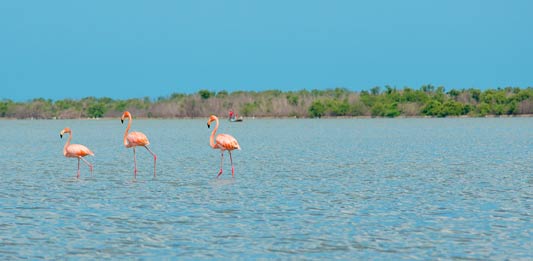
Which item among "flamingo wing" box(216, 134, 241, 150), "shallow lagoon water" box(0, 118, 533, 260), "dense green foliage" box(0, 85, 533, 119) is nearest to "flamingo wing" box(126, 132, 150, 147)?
"shallow lagoon water" box(0, 118, 533, 260)

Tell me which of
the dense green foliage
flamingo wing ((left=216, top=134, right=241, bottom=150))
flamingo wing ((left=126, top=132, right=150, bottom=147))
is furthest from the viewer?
the dense green foliage

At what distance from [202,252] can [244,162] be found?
1655 cm

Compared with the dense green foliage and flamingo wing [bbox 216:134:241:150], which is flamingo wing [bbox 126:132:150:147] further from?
the dense green foliage

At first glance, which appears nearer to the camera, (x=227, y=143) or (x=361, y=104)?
(x=227, y=143)

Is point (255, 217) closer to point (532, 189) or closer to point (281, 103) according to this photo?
point (532, 189)

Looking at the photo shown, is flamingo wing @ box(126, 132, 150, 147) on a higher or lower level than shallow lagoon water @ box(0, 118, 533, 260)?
higher

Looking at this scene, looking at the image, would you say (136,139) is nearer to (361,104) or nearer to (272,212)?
(272,212)

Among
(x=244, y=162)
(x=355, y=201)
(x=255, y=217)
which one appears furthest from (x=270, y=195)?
(x=244, y=162)

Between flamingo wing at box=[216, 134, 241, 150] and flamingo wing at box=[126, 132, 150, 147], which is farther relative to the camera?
flamingo wing at box=[126, 132, 150, 147]

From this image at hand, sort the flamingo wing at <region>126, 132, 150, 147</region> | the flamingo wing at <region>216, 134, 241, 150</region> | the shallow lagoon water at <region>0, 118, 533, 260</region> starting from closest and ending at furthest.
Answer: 1. the shallow lagoon water at <region>0, 118, 533, 260</region>
2. the flamingo wing at <region>216, 134, 241, 150</region>
3. the flamingo wing at <region>126, 132, 150, 147</region>

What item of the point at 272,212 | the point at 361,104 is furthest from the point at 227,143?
the point at 361,104

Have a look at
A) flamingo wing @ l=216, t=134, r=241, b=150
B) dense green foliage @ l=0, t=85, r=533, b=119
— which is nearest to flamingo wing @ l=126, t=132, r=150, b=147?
flamingo wing @ l=216, t=134, r=241, b=150

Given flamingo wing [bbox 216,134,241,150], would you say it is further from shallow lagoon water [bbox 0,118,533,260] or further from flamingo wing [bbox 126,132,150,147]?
flamingo wing [bbox 126,132,150,147]

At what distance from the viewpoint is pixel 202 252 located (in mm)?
10562
